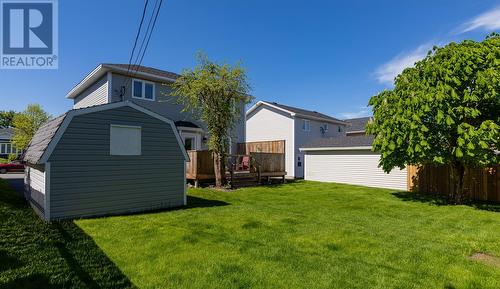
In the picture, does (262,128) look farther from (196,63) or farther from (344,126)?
(196,63)

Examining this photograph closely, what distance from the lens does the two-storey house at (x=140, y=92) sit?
14.9 m

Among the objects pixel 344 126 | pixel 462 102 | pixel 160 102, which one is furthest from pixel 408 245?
pixel 344 126

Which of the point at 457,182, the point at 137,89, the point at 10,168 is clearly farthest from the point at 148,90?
the point at 10,168

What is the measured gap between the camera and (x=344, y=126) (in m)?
30.0

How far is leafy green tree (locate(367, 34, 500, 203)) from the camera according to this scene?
948cm

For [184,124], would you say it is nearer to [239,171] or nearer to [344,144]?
[239,171]

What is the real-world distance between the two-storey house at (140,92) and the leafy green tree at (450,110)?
28.7 ft

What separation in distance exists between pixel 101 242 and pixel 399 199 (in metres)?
11.9

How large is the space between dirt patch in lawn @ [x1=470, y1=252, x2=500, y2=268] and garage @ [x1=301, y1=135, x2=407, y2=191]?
11.1 metres

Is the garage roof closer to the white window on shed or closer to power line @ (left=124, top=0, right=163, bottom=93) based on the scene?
power line @ (left=124, top=0, right=163, bottom=93)

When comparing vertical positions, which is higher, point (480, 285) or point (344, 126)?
point (344, 126)

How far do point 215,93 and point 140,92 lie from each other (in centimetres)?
463

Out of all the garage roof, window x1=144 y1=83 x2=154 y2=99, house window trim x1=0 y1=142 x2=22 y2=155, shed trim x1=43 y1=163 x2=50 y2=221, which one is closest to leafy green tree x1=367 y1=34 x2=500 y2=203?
the garage roof

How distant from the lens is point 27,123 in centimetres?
3481
